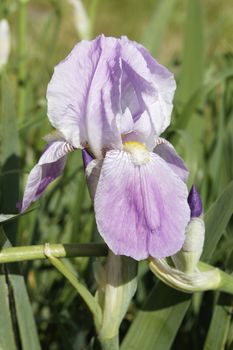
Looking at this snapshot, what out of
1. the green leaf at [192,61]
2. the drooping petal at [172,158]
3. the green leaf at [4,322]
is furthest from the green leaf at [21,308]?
the green leaf at [192,61]

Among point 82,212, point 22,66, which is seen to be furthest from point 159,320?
point 22,66

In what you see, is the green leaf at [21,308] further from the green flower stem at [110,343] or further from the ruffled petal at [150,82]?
the ruffled petal at [150,82]

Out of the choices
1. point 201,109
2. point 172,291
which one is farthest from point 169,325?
point 201,109

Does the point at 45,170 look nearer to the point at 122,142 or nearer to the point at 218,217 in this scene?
the point at 122,142

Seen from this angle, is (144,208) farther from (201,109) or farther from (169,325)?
(201,109)

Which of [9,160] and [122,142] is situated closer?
[122,142]

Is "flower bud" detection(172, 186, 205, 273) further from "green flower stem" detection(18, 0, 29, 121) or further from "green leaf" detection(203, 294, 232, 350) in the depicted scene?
"green flower stem" detection(18, 0, 29, 121)
